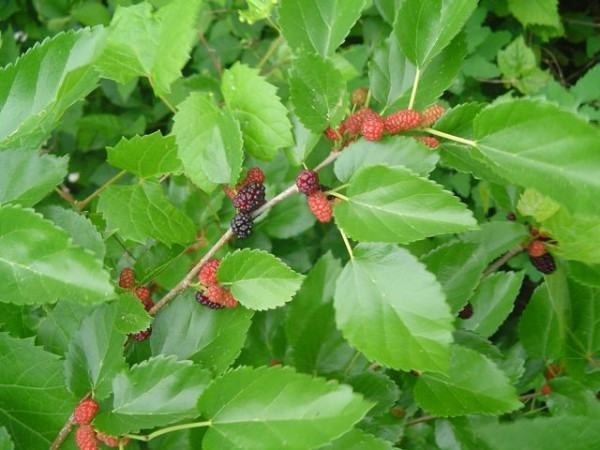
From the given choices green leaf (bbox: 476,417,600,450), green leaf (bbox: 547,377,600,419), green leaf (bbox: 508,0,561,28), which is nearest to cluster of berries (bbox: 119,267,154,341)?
green leaf (bbox: 476,417,600,450)

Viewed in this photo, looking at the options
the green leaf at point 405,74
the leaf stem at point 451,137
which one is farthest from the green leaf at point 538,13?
the leaf stem at point 451,137

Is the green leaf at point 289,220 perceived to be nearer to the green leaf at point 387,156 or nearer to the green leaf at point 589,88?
the green leaf at point 387,156

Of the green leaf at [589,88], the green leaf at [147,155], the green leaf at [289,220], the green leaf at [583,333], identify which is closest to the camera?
the green leaf at [147,155]

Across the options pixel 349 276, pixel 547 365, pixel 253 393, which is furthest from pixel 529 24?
pixel 253 393

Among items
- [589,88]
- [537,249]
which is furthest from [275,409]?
[589,88]

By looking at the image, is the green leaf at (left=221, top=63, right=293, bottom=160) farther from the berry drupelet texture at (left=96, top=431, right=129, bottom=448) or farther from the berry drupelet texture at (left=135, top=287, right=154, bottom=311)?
the berry drupelet texture at (left=96, top=431, right=129, bottom=448)

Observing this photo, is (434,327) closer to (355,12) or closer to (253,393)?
(253,393)

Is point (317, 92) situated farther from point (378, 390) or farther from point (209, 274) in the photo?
point (378, 390)
